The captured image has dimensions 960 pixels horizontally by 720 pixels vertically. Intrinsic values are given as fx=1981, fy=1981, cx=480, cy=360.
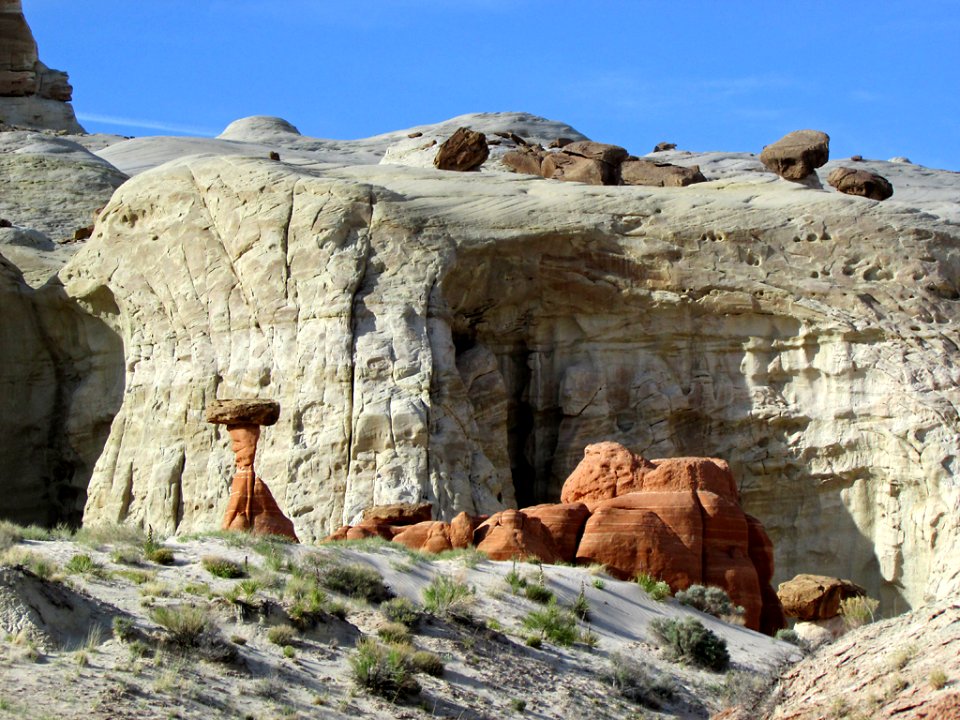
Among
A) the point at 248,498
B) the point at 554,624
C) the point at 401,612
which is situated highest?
the point at 248,498

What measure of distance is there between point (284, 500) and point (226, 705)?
1806 centimetres

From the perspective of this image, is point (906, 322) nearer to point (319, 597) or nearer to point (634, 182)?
point (634, 182)

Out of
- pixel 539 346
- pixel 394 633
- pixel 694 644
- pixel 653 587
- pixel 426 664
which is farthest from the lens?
pixel 539 346

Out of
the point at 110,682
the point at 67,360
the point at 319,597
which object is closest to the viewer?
the point at 110,682

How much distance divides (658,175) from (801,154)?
17.7 feet

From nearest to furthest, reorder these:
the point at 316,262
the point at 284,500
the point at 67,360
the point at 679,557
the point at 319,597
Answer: the point at 319,597, the point at 679,557, the point at 284,500, the point at 316,262, the point at 67,360

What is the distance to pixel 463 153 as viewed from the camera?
54469 millimetres

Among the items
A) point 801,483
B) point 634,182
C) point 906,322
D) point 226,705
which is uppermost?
point 634,182

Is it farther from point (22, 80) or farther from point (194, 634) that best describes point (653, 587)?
point (22, 80)

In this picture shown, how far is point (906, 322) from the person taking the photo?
1647 inches

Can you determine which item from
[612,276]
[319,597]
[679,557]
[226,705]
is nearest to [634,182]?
[612,276]

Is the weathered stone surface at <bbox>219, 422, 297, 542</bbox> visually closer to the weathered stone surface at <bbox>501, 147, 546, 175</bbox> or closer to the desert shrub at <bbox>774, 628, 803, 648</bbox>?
the desert shrub at <bbox>774, 628, 803, 648</bbox>

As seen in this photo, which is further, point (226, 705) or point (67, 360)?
point (67, 360)

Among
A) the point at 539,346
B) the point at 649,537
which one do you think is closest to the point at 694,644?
the point at 649,537
